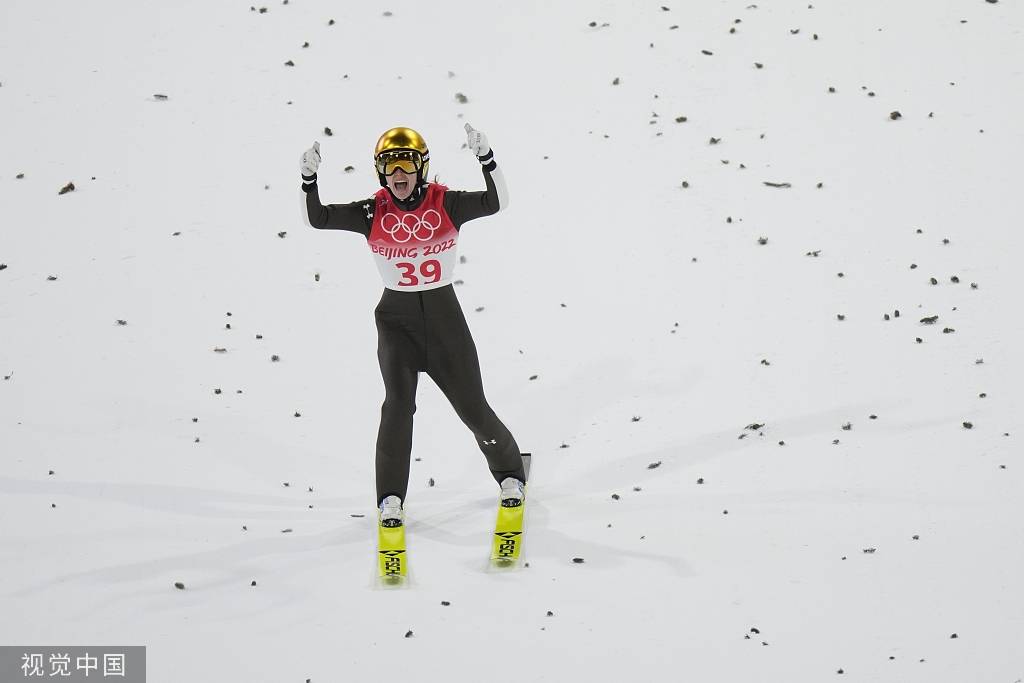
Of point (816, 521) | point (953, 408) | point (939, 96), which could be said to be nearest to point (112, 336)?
point (816, 521)

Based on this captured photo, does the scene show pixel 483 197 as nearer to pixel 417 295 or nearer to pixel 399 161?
pixel 399 161

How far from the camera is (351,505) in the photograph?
7.20 m

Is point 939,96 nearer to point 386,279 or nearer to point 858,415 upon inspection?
point 858,415

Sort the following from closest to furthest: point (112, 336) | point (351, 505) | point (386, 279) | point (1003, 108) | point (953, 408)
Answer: point (386, 279), point (351, 505), point (953, 408), point (112, 336), point (1003, 108)

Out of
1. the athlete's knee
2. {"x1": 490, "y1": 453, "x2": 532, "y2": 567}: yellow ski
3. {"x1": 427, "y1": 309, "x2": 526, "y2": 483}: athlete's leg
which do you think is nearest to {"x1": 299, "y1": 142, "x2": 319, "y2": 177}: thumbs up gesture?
{"x1": 427, "y1": 309, "x2": 526, "y2": 483}: athlete's leg

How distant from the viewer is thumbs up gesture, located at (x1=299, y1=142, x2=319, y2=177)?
6266 mm

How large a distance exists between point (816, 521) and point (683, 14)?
4.74 meters

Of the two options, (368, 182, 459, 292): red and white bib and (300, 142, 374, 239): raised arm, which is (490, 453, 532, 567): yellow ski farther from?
(300, 142, 374, 239): raised arm

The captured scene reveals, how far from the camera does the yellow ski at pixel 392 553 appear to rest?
6.51 m

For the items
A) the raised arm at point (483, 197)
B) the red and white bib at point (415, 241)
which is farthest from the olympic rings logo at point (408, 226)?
the raised arm at point (483, 197)

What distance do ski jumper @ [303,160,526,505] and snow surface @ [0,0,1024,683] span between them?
2.08 feet

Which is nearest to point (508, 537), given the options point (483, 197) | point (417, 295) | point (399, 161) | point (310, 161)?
point (417, 295)

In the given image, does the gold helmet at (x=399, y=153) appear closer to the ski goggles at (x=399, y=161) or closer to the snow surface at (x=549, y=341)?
the ski goggles at (x=399, y=161)

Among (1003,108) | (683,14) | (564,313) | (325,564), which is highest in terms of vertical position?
(683,14)
